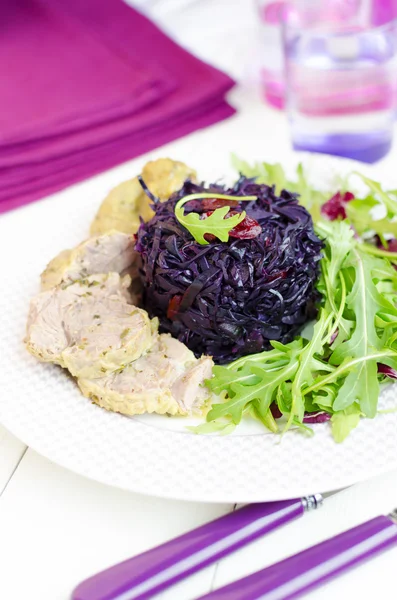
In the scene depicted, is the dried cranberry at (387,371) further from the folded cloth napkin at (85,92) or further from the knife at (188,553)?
the folded cloth napkin at (85,92)

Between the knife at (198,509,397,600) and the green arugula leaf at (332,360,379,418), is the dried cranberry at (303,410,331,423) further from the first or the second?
the knife at (198,509,397,600)

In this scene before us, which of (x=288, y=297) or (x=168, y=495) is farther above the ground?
(x=288, y=297)

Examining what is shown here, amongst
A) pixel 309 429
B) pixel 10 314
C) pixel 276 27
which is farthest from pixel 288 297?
pixel 276 27

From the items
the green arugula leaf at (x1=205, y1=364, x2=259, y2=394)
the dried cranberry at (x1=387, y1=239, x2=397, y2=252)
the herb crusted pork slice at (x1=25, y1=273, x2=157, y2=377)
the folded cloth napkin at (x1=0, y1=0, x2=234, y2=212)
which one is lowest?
the green arugula leaf at (x1=205, y1=364, x2=259, y2=394)

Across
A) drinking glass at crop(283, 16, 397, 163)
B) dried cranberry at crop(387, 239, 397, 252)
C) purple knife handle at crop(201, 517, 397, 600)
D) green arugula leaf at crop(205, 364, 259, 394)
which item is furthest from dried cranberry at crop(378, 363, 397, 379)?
drinking glass at crop(283, 16, 397, 163)

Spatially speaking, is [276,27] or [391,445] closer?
[391,445]

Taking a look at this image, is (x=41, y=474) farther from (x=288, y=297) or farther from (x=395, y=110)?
(x=395, y=110)

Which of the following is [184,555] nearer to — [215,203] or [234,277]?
[234,277]

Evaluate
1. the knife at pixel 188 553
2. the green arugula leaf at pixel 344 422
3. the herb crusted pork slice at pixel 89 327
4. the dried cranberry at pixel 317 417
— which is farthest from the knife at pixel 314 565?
the herb crusted pork slice at pixel 89 327
